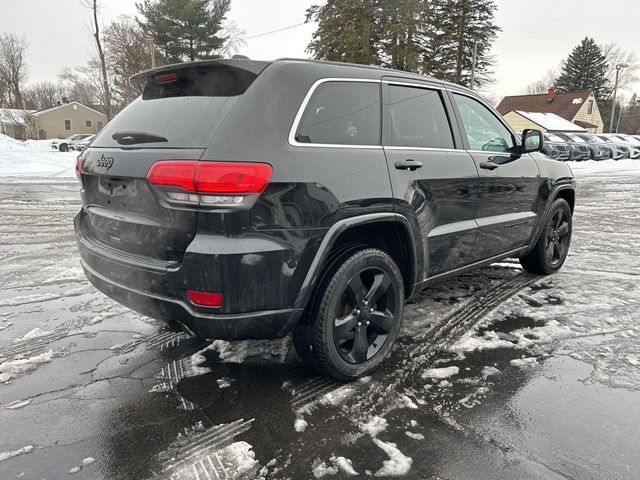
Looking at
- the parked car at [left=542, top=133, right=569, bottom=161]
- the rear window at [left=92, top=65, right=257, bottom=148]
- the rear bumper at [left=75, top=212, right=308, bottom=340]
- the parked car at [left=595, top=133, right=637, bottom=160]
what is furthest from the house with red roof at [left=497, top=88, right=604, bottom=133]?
the rear bumper at [left=75, top=212, right=308, bottom=340]

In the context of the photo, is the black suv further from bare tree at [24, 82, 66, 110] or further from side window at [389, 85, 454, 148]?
bare tree at [24, 82, 66, 110]

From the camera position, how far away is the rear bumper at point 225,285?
226cm

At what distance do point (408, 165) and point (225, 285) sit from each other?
1431mm

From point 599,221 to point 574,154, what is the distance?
64.0 feet

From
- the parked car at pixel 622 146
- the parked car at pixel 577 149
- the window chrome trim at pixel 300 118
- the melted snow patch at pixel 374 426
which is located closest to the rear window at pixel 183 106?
the window chrome trim at pixel 300 118

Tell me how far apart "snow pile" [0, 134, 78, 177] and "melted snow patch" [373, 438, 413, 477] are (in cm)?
1653

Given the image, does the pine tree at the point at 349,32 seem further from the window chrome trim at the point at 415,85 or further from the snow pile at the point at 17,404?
the snow pile at the point at 17,404

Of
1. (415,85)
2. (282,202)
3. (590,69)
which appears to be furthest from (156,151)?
(590,69)

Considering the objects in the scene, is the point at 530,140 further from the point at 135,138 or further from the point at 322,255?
the point at 135,138

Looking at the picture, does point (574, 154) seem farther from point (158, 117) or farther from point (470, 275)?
point (158, 117)

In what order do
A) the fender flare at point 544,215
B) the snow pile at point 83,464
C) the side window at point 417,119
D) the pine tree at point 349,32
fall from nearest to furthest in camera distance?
Result: the snow pile at point 83,464 → the side window at point 417,119 → the fender flare at point 544,215 → the pine tree at point 349,32

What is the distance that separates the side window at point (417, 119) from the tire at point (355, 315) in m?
0.82

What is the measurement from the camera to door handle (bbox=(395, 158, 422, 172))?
295cm

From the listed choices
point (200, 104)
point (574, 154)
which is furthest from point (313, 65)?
point (574, 154)
